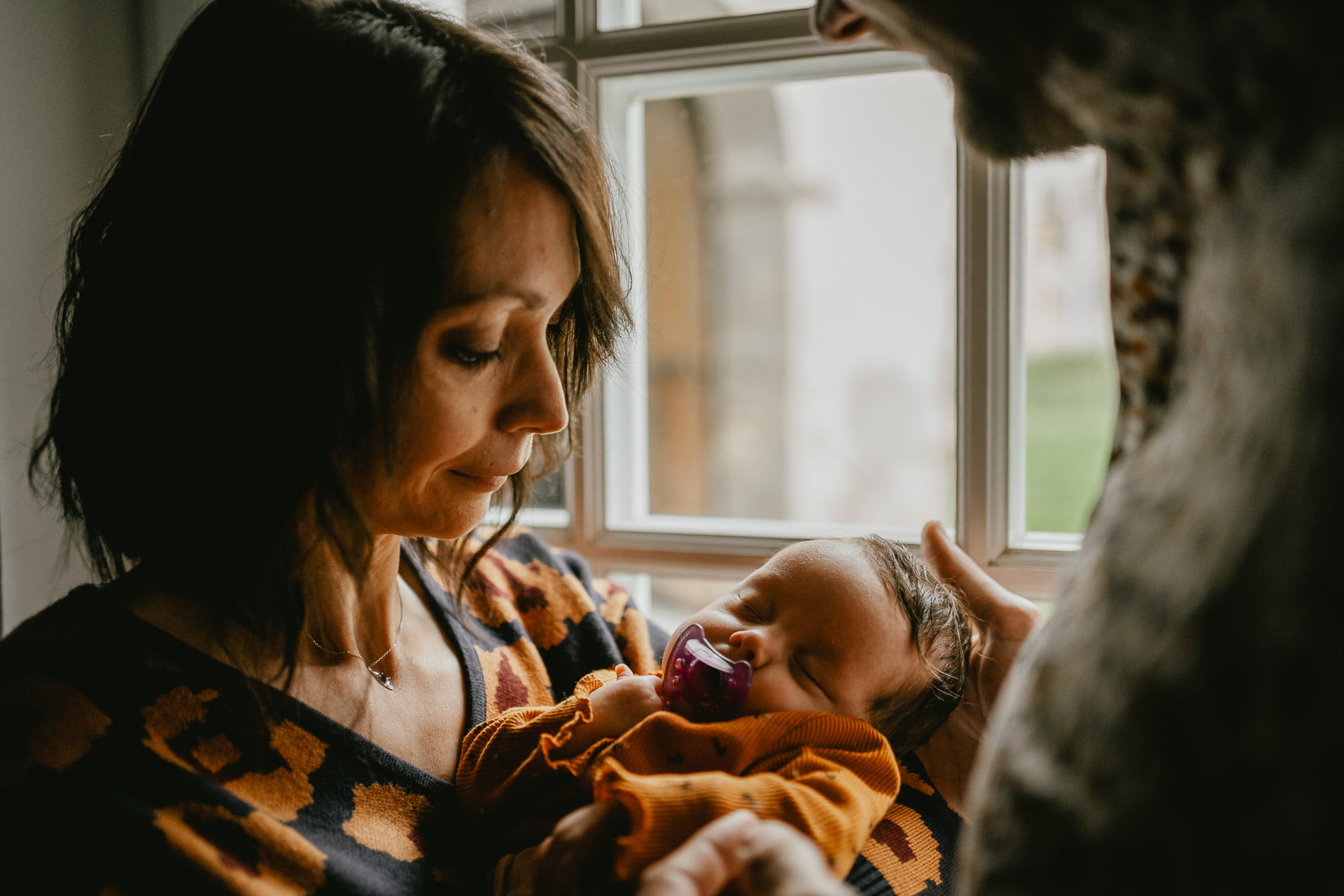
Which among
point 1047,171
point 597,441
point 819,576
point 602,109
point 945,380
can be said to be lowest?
point 819,576

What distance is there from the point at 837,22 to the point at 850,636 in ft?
2.44

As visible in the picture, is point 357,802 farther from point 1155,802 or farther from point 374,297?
point 1155,802

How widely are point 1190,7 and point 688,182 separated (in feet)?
5.80

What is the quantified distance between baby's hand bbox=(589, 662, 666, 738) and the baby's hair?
0.29m

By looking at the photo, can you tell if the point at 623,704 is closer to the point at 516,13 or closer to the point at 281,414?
the point at 281,414

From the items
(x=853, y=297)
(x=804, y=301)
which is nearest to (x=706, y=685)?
(x=853, y=297)

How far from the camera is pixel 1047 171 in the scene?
60.5 inches

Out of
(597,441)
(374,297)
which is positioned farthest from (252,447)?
(597,441)

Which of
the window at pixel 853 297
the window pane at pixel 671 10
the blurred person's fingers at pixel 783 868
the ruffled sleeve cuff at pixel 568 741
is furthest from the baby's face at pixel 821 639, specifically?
the window pane at pixel 671 10

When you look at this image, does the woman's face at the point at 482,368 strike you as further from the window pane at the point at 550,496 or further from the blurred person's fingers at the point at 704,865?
the window pane at the point at 550,496

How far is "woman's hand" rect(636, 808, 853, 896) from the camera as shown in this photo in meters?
0.56

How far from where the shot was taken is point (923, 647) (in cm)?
116

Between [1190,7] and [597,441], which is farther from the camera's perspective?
[597,441]

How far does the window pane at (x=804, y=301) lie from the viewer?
1.84 m
